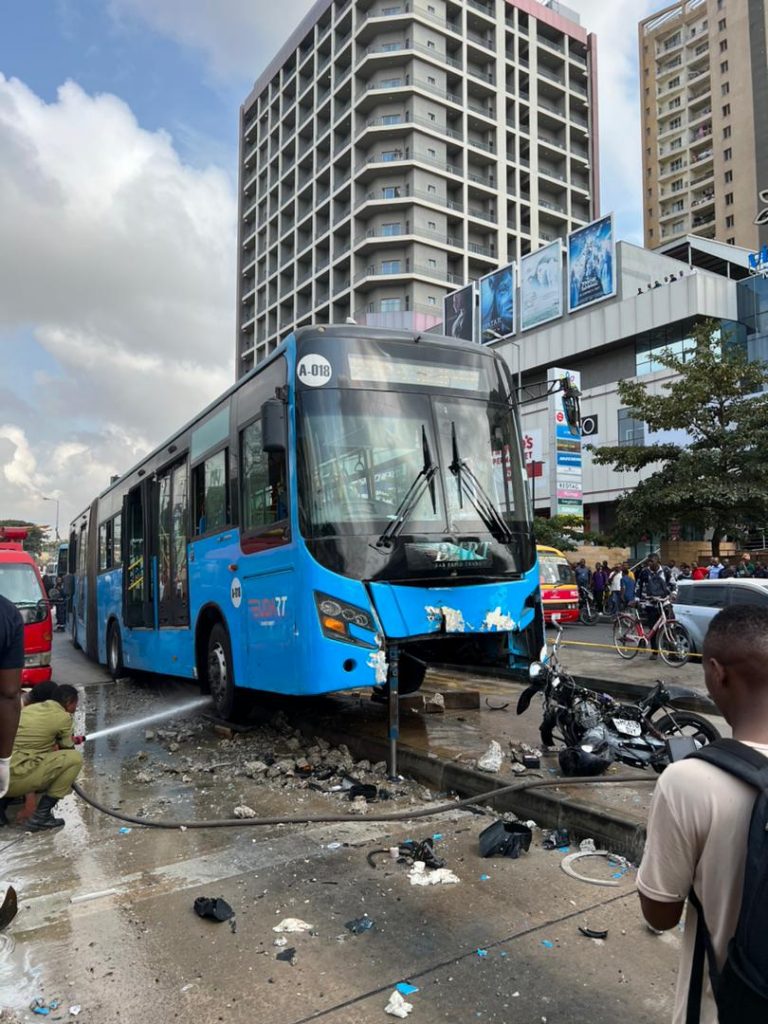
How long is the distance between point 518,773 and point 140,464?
790 centimetres

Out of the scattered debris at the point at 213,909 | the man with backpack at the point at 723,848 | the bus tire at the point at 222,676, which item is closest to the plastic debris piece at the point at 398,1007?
the scattered debris at the point at 213,909

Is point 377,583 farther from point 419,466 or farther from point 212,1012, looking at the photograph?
point 212,1012

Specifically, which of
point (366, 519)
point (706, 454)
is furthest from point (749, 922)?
point (706, 454)

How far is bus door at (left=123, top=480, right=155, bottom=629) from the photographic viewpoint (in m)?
10.5

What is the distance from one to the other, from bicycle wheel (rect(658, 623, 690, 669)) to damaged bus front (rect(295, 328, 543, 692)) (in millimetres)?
7502

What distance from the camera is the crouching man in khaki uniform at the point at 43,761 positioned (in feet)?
16.7

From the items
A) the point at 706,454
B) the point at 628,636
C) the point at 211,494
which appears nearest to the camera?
the point at 211,494

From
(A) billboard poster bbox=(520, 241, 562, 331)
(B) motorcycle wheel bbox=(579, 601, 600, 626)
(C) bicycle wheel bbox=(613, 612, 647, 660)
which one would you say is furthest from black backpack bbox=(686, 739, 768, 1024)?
→ (A) billboard poster bbox=(520, 241, 562, 331)

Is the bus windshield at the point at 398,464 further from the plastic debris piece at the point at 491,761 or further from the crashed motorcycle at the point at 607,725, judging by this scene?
the plastic debris piece at the point at 491,761

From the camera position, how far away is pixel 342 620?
5.80 metres

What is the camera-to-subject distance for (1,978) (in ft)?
10.3

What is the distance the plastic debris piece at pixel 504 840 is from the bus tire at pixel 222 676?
3.61 meters

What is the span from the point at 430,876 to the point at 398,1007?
1.32m

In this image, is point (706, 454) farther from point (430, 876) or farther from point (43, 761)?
point (43, 761)
